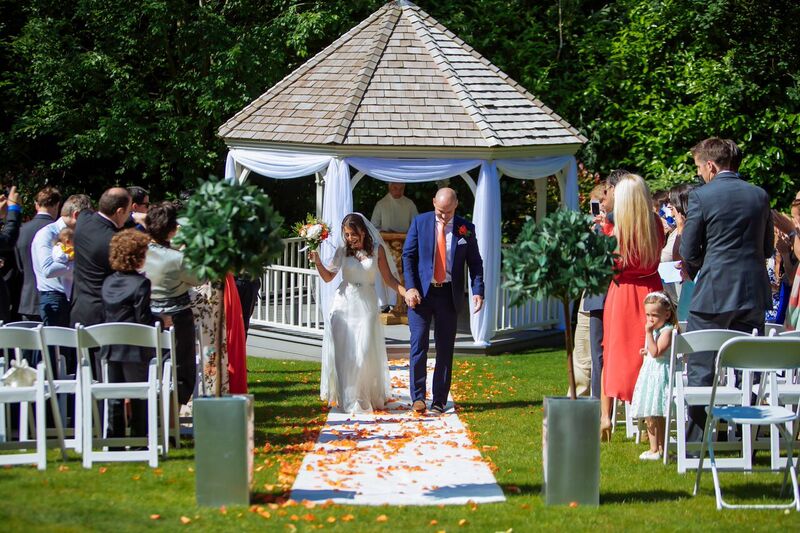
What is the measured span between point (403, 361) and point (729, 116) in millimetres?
7424

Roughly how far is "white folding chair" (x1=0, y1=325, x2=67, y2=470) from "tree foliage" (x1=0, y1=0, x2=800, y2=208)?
38.2 ft

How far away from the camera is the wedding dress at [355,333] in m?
10.9

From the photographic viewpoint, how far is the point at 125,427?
30.1 ft

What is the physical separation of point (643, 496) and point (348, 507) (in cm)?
201

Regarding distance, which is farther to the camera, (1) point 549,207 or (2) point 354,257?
(1) point 549,207

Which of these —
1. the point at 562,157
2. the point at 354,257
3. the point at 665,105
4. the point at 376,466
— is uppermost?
the point at 665,105

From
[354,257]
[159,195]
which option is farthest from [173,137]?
[354,257]

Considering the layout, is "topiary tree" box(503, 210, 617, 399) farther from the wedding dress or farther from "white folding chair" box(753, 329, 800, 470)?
the wedding dress

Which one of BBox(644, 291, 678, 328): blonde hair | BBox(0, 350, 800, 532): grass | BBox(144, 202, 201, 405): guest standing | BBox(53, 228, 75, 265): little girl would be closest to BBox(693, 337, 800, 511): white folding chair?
BBox(0, 350, 800, 532): grass

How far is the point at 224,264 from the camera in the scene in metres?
7.39

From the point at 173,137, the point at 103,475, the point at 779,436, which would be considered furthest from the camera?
the point at 173,137

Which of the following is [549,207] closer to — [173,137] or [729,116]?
[729,116]

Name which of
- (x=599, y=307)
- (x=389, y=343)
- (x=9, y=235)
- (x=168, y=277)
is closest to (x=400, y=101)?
(x=389, y=343)

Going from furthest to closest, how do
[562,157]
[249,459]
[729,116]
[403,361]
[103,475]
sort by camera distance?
[729,116] < [562,157] < [403,361] < [103,475] < [249,459]
